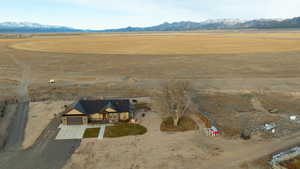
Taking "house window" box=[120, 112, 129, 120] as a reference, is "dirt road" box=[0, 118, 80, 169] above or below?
below

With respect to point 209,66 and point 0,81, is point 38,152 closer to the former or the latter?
point 0,81

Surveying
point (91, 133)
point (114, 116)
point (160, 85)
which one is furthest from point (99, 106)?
point (160, 85)

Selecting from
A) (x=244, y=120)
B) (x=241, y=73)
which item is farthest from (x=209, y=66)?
(x=244, y=120)

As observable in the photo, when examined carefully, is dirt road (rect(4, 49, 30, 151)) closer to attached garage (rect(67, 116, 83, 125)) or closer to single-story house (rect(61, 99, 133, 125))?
single-story house (rect(61, 99, 133, 125))

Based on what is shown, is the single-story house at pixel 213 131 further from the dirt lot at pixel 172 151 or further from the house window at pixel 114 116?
the house window at pixel 114 116

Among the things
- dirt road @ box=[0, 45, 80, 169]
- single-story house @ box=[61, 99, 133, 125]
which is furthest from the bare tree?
dirt road @ box=[0, 45, 80, 169]

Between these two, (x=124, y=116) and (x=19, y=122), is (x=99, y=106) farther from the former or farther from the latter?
(x=19, y=122)

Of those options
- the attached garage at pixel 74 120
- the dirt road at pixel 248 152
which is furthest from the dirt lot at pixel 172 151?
the attached garage at pixel 74 120
